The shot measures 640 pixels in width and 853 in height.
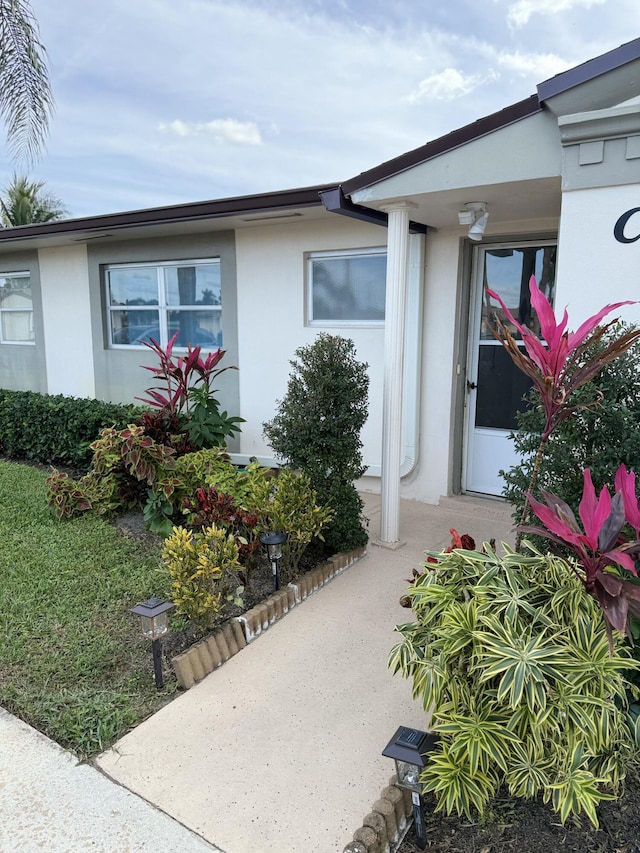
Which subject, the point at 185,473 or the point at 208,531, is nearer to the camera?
the point at 208,531

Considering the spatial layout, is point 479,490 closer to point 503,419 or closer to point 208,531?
point 503,419

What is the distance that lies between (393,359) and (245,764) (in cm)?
304

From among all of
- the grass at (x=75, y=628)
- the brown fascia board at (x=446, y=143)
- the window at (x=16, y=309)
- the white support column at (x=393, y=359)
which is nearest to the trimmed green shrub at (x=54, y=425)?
the grass at (x=75, y=628)

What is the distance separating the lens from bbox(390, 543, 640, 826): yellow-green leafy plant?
2.03m

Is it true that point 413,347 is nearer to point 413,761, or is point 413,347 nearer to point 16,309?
point 413,761

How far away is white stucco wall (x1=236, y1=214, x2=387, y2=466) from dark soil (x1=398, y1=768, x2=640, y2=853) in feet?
13.9

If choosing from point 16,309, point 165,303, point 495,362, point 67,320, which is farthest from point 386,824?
point 16,309

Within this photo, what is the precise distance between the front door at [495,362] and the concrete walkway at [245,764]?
2.68m

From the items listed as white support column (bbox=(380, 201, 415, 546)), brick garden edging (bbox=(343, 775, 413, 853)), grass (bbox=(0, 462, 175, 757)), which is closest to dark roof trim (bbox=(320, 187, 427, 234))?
white support column (bbox=(380, 201, 415, 546))

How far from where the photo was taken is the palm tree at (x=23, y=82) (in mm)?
7859

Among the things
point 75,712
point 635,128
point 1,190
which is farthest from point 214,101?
point 75,712

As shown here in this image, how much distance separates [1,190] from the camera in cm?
1862

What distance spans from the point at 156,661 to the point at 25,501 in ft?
11.2

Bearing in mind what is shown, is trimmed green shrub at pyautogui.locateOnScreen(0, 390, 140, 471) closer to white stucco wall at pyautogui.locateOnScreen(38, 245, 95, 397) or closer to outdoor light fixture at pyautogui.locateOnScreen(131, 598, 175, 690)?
white stucco wall at pyautogui.locateOnScreen(38, 245, 95, 397)
